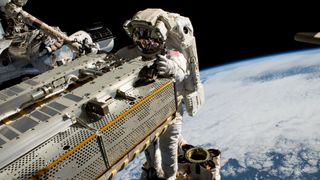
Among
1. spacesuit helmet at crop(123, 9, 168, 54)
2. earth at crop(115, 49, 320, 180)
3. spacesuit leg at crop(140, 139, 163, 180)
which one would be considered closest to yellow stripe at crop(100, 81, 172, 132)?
spacesuit helmet at crop(123, 9, 168, 54)

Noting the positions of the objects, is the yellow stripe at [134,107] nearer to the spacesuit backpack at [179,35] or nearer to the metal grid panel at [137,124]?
the metal grid panel at [137,124]

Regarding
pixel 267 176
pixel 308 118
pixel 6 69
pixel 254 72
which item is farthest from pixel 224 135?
pixel 6 69

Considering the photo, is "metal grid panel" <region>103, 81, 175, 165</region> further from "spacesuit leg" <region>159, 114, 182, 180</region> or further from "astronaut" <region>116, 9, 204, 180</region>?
"spacesuit leg" <region>159, 114, 182, 180</region>

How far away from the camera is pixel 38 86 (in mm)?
3379

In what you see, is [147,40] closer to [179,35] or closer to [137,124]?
[179,35]

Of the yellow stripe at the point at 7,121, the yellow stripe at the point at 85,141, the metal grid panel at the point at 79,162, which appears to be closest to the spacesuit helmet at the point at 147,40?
the yellow stripe at the point at 85,141

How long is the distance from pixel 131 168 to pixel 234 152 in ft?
18.6

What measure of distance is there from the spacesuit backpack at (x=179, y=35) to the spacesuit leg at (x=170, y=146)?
560 mm

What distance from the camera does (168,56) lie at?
4.12 meters

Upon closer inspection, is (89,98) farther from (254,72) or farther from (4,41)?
(254,72)

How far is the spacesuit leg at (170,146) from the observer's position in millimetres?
4719

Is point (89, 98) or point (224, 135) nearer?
point (89, 98)

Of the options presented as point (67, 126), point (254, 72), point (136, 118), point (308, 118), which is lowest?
point (308, 118)

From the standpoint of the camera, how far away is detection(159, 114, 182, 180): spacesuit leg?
472cm
